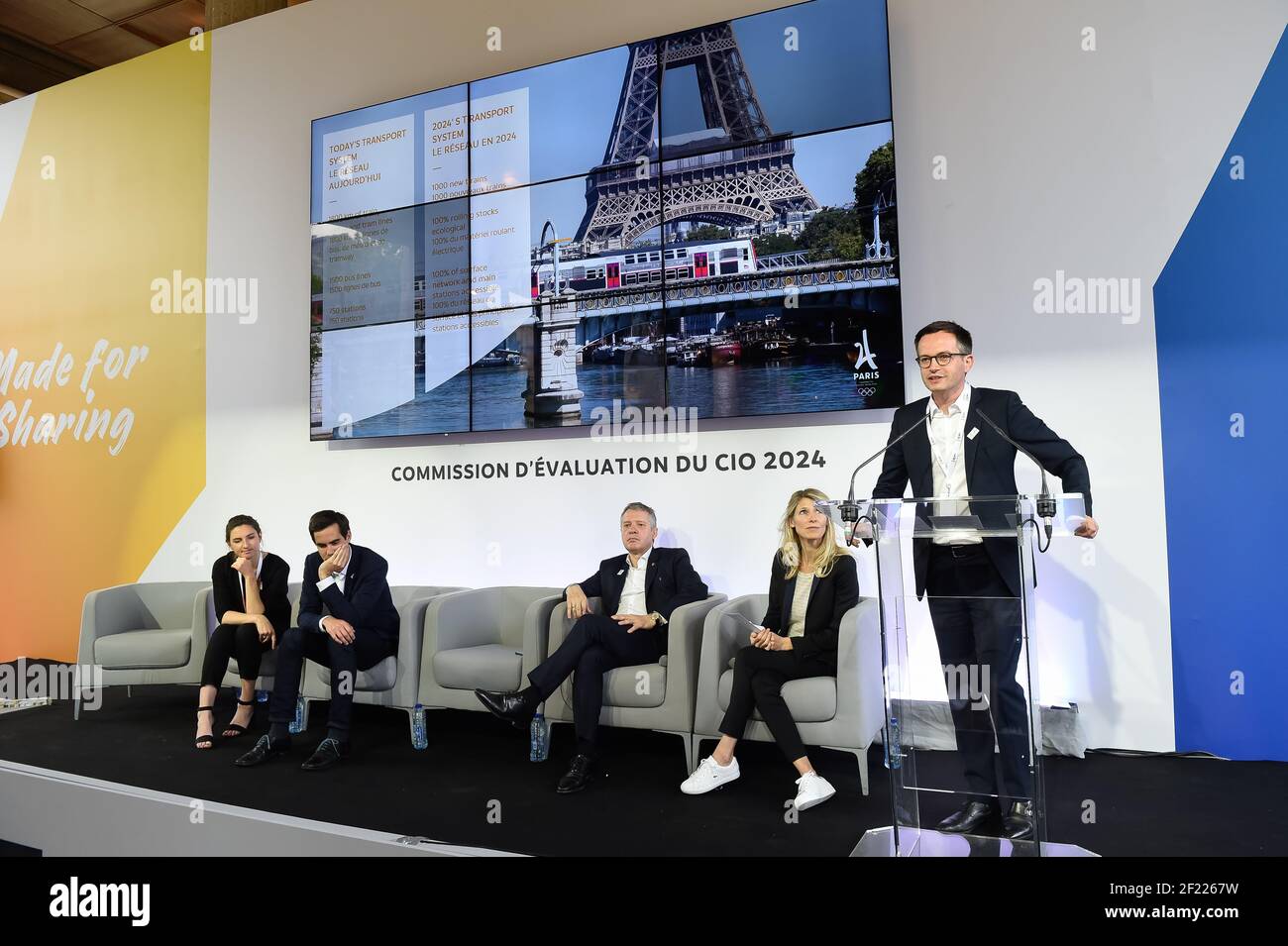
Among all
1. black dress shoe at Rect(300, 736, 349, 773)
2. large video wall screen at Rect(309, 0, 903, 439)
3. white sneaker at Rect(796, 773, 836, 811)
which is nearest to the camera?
white sneaker at Rect(796, 773, 836, 811)

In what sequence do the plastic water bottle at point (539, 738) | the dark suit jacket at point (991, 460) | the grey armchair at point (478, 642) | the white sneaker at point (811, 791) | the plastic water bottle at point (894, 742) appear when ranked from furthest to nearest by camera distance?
the grey armchair at point (478, 642)
the plastic water bottle at point (539, 738)
the white sneaker at point (811, 791)
the dark suit jacket at point (991, 460)
the plastic water bottle at point (894, 742)

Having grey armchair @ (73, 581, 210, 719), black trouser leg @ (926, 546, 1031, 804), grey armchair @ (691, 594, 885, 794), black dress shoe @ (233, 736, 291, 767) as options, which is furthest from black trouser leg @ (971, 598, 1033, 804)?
grey armchair @ (73, 581, 210, 719)

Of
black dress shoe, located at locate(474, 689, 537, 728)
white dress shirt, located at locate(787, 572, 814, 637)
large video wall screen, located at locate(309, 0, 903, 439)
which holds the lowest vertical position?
black dress shoe, located at locate(474, 689, 537, 728)

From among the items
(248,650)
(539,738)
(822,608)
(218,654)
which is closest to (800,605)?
(822,608)

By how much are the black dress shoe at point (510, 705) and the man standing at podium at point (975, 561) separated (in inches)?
67.7

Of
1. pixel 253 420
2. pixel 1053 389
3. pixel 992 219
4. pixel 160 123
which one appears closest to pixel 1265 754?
pixel 1053 389

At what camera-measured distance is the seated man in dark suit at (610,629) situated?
359cm

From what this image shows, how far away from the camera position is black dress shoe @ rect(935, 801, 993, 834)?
222 cm

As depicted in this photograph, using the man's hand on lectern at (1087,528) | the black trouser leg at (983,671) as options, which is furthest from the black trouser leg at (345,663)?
the man's hand on lectern at (1087,528)

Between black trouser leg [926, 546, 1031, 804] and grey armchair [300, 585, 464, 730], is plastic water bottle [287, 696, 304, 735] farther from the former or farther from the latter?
black trouser leg [926, 546, 1031, 804]

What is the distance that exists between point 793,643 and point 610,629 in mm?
754

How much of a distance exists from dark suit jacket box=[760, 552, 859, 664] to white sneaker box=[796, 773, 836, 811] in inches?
17.7

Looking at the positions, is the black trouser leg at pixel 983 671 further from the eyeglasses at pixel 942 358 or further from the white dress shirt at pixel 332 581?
the white dress shirt at pixel 332 581

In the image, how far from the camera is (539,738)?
152 inches
